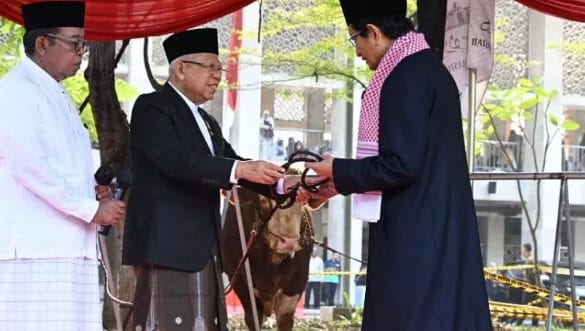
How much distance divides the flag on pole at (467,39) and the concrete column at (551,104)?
16766 millimetres

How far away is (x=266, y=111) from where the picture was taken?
2506cm

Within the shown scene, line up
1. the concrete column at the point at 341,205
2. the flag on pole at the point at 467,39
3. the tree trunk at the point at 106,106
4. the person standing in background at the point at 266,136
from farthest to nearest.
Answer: the person standing in background at the point at 266,136 < the concrete column at the point at 341,205 < the tree trunk at the point at 106,106 < the flag on pole at the point at 467,39

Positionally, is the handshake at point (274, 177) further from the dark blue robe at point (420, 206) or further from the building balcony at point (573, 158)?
the building balcony at point (573, 158)

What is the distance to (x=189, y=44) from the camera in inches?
178

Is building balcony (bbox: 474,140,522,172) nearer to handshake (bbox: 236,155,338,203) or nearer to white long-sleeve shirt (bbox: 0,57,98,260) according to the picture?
handshake (bbox: 236,155,338,203)

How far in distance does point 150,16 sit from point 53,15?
2.92 metres

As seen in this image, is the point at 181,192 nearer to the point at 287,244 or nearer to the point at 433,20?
the point at 433,20

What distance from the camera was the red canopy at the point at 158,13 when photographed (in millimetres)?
6684

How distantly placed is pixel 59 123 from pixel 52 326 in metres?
0.73

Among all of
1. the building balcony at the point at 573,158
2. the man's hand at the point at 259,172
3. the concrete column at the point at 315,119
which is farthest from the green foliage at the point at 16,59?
the building balcony at the point at 573,158

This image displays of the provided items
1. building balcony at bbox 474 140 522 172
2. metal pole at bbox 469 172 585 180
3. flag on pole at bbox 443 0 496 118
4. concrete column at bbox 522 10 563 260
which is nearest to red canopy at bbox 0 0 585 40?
flag on pole at bbox 443 0 496 118

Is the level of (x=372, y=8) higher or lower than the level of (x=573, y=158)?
lower

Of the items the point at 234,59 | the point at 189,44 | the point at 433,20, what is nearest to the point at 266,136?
the point at 234,59

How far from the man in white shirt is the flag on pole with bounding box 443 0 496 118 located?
265 centimetres
